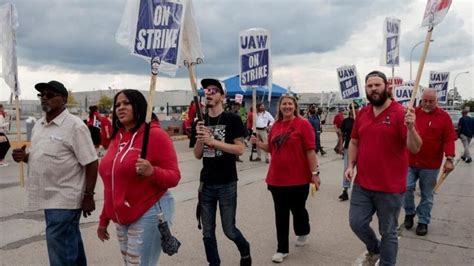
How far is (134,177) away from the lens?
2.83m

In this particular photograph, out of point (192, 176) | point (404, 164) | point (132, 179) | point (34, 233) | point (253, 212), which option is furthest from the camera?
point (192, 176)

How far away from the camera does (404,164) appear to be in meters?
3.78

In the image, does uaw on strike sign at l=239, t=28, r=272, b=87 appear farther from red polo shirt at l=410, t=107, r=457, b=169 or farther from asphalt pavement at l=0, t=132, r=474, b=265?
red polo shirt at l=410, t=107, r=457, b=169

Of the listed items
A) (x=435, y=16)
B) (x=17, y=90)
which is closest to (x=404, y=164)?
(x=435, y=16)

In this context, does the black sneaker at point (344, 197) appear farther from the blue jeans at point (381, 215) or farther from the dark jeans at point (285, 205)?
the blue jeans at point (381, 215)

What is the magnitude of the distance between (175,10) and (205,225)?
1919mm

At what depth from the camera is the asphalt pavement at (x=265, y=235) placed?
14.9ft

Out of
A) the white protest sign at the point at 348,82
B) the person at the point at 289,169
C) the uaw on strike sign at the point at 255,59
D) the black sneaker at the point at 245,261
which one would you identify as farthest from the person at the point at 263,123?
the black sneaker at the point at 245,261

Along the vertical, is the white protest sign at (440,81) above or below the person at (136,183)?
above

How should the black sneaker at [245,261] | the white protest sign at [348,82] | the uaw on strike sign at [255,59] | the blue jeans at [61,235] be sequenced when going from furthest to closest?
the white protest sign at [348,82], the uaw on strike sign at [255,59], the black sneaker at [245,261], the blue jeans at [61,235]

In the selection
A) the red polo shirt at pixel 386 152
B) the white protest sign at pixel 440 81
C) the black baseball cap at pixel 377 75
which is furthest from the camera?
the white protest sign at pixel 440 81

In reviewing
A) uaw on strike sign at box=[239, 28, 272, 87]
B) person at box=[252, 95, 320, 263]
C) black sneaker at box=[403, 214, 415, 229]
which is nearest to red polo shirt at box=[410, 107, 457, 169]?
black sneaker at box=[403, 214, 415, 229]

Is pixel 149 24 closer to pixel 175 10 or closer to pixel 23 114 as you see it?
pixel 175 10

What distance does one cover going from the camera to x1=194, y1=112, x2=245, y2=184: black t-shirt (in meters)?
3.87
